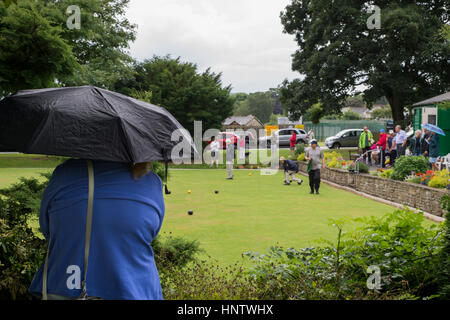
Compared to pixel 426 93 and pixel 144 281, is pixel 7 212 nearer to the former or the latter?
pixel 144 281

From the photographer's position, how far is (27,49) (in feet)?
16.4

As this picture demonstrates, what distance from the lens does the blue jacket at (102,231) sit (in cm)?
249

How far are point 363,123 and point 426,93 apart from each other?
97.6 ft

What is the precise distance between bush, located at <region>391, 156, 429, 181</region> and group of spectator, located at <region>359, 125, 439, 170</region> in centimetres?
251

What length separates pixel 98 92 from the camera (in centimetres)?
291

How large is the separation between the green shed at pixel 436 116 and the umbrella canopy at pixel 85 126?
22245 millimetres

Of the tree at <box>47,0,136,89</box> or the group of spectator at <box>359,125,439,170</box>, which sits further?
the tree at <box>47,0,136,89</box>

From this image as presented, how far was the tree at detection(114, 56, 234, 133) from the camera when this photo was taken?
32719 mm

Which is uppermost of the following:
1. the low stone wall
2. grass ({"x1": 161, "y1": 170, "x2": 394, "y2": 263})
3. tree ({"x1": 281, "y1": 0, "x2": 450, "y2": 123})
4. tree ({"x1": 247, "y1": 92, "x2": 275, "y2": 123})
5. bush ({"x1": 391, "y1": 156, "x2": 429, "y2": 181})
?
tree ({"x1": 247, "y1": 92, "x2": 275, "y2": 123})

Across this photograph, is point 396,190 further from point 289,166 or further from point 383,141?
point 383,141

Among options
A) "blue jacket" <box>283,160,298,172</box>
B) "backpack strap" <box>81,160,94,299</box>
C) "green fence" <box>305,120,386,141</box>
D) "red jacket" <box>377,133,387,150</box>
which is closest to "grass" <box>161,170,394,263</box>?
"blue jacket" <box>283,160,298,172</box>

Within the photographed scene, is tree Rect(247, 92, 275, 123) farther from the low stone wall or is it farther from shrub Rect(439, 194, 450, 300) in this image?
shrub Rect(439, 194, 450, 300)
